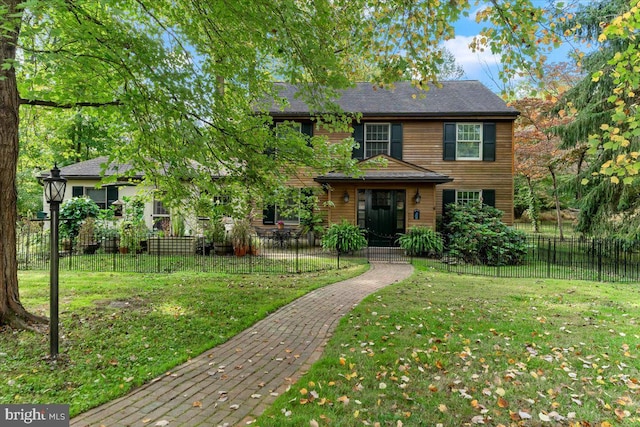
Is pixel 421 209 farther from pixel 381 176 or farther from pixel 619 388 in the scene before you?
pixel 619 388

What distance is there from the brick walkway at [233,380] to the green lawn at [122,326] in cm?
23

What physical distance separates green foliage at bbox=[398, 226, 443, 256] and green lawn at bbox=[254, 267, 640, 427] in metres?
6.39

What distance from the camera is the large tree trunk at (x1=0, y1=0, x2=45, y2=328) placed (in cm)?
532

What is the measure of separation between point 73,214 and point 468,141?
17.9m

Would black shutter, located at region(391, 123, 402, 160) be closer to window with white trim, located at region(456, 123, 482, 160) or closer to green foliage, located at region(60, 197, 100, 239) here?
window with white trim, located at region(456, 123, 482, 160)

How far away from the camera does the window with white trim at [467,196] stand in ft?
55.9

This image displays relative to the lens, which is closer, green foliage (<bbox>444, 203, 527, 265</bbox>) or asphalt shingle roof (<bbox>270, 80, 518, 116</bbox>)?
green foliage (<bbox>444, 203, 527, 265</bbox>)

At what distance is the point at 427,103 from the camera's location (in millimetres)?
17844

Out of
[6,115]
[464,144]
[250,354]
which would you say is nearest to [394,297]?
[250,354]

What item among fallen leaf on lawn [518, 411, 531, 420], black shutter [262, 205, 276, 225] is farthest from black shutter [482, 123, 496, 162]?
fallen leaf on lawn [518, 411, 531, 420]

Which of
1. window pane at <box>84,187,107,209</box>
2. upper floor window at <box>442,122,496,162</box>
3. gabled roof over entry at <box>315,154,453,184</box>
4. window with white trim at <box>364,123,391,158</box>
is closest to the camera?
gabled roof over entry at <box>315,154,453,184</box>

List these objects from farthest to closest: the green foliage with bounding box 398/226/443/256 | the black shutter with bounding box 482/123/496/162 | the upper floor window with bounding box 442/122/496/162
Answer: the upper floor window with bounding box 442/122/496/162, the black shutter with bounding box 482/123/496/162, the green foliage with bounding box 398/226/443/256

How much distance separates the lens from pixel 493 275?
449 inches

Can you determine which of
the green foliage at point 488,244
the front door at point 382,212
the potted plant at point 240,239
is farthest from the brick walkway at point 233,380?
the front door at point 382,212
